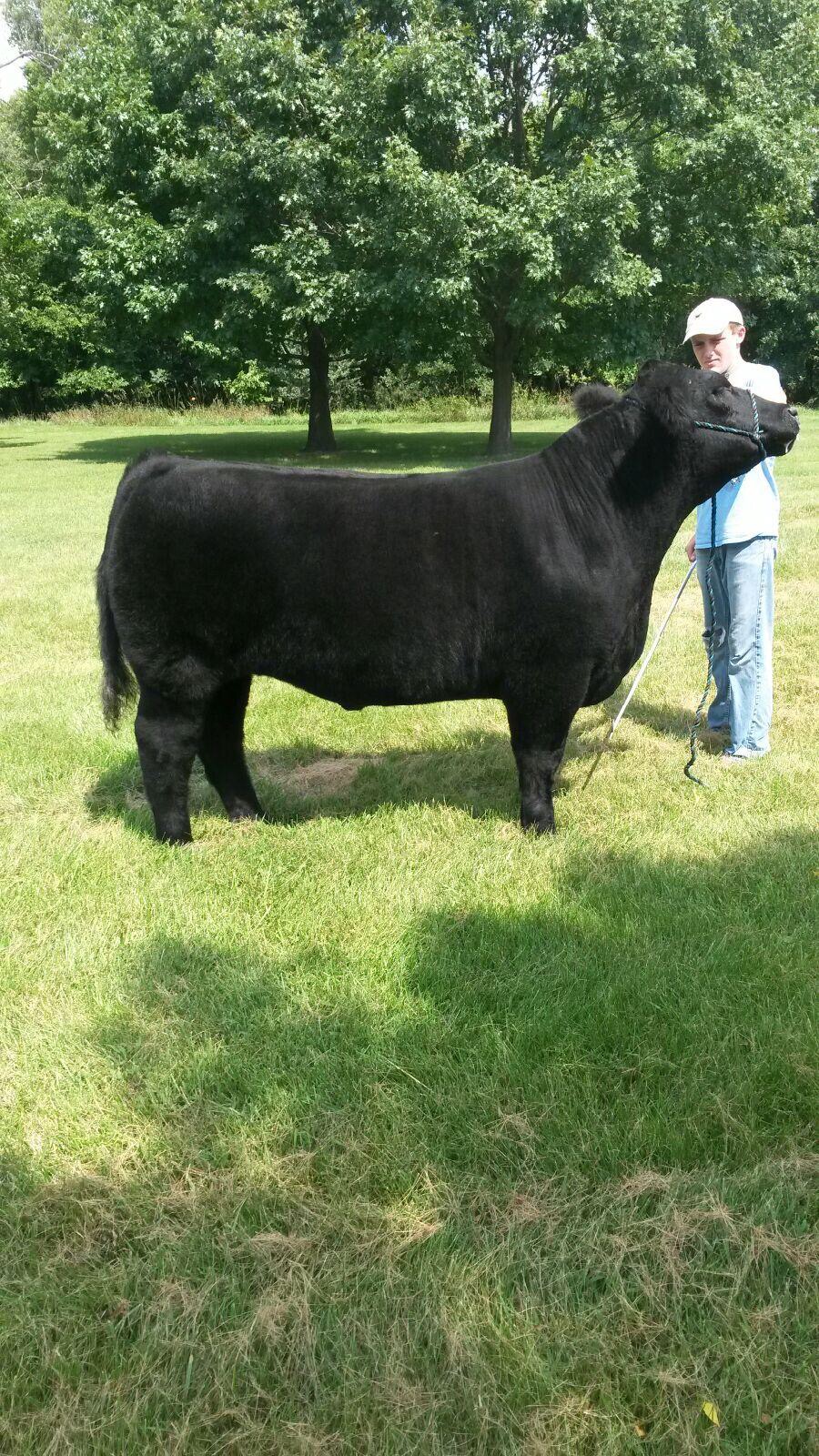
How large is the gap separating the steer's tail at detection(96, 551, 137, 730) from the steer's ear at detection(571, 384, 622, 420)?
230 cm

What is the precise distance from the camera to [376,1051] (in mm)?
3217

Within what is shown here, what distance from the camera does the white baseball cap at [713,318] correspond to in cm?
507

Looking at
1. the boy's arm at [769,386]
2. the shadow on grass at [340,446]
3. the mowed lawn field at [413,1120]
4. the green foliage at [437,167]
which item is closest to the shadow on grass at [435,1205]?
the mowed lawn field at [413,1120]

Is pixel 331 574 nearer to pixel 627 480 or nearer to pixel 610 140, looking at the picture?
pixel 627 480

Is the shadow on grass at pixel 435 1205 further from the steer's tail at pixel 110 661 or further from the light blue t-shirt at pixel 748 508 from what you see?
the light blue t-shirt at pixel 748 508

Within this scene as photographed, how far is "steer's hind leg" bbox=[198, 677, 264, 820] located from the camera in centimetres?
485

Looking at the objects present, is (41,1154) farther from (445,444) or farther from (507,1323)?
(445,444)

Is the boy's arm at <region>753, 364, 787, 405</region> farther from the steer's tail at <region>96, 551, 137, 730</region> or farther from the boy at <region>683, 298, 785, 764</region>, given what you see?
the steer's tail at <region>96, 551, 137, 730</region>

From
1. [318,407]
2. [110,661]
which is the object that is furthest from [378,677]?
[318,407]

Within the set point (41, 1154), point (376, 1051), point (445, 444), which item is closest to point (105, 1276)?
point (41, 1154)

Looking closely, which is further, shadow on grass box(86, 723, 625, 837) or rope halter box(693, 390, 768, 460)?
shadow on grass box(86, 723, 625, 837)

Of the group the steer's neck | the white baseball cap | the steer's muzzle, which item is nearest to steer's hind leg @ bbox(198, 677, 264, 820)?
the steer's neck

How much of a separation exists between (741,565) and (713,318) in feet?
4.15

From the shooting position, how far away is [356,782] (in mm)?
5668
